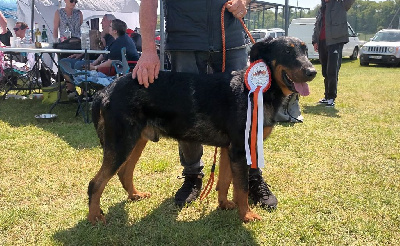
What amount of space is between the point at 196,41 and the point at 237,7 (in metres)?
0.47

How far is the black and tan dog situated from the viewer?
2.96 metres

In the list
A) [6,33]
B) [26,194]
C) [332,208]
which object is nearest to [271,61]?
[332,208]

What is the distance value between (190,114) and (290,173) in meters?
1.88

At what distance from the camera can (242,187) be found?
307cm

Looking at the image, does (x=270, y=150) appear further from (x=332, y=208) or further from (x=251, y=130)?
(x=251, y=130)

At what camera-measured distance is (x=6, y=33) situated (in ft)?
37.1

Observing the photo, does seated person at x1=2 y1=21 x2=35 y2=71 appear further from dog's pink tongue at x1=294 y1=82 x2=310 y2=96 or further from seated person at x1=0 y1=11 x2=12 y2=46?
dog's pink tongue at x1=294 y1=82 x2=310 y2=96

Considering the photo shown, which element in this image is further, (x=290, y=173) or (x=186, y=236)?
(x=290, y=173)

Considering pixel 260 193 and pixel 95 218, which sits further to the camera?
Result: pixel 260 193

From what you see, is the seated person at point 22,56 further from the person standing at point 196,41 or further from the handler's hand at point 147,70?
the handler's hand at point 147,70

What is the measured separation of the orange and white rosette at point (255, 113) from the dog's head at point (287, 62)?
11 centimetres

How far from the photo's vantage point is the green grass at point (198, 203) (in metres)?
2.99

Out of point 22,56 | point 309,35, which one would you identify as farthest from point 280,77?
point 309,35

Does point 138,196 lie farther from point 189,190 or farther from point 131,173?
point 189,190
